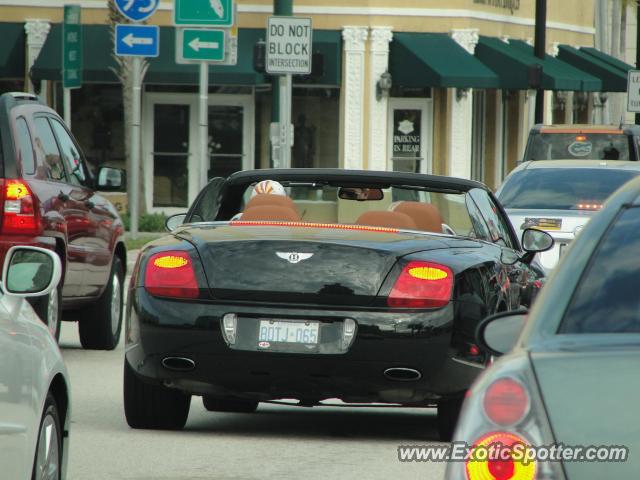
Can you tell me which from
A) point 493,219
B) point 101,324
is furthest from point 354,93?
point 493,219

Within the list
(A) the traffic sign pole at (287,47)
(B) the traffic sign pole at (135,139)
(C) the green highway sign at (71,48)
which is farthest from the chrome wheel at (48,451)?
(C) the green highway sign at (71,48)

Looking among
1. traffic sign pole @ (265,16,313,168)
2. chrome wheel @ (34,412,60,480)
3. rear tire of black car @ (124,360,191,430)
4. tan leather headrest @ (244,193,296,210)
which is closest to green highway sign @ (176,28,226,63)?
traffic sign pole @ (265,16,313,168)

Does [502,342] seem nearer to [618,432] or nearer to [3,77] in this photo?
[618,432]

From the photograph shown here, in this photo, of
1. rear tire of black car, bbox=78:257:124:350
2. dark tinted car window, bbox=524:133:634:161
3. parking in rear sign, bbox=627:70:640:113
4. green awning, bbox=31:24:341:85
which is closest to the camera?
rear tire of black car, bbox=78:257:124:350

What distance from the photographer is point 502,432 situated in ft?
12.0

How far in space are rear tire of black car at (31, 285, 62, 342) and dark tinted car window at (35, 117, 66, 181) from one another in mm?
893

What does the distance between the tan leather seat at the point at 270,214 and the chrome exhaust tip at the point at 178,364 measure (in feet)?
3.81

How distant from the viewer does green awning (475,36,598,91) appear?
113ft

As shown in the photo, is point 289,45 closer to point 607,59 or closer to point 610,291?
point 610,291

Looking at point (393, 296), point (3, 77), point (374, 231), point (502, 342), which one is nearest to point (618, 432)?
point (502, 342)

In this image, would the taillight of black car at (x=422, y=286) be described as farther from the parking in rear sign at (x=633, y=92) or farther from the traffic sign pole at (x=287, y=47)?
the parking in rear sign at (x=633, y=92)

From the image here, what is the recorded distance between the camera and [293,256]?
26.5 ft

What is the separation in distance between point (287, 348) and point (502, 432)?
4.34 m

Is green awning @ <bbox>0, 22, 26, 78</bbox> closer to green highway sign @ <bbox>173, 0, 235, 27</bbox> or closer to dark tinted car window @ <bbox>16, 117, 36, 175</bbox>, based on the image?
green highway sign @ <bbox>173, 0, 235, 27</bbox>
